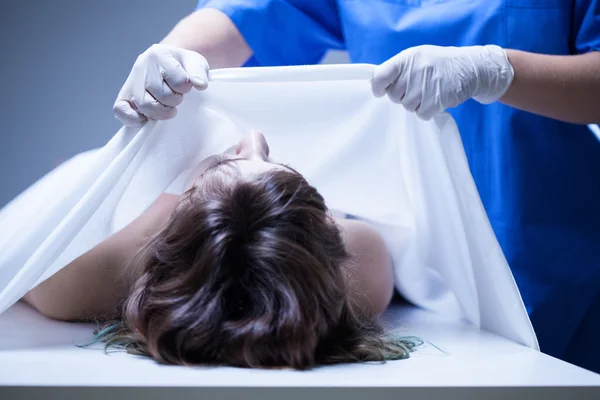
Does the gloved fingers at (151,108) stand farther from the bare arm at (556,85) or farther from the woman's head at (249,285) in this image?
the bare arm at (556,85)

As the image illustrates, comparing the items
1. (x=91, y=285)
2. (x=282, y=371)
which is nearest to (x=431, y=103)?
(x=282, y=371)

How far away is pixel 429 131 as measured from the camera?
3.23ft

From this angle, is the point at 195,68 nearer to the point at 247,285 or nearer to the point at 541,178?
the point at 247,285

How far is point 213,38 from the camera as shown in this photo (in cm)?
126

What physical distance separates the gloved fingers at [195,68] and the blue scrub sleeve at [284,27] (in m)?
0.36

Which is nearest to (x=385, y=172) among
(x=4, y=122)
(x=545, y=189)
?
(x=545, y=189)

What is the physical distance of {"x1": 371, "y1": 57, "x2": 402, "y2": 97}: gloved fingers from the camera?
2.99 feet

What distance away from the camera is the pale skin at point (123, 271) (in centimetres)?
95

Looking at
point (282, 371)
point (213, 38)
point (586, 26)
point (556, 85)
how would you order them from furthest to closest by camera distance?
1. point (213, 38)
2. point (586, 26)
3. point (556, 85)
4. point (282, 371)

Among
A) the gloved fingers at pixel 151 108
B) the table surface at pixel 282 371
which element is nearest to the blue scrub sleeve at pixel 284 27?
the gloved fingers at pixel 151 108

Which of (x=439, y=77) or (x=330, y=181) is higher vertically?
(x=439, y=77)

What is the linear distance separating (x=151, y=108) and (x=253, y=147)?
0.54ft

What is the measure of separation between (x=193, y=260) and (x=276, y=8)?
2.49 feet

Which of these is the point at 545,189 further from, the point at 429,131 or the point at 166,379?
the point at 166,379
